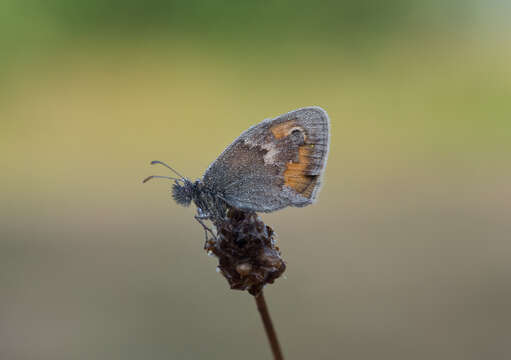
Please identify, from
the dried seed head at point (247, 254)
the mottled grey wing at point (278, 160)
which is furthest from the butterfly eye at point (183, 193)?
the dried seed head at point (247, 254)

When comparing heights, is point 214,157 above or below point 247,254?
above

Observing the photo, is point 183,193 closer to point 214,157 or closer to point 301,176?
point 301,176

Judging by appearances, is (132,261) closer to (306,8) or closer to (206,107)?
(206,107)

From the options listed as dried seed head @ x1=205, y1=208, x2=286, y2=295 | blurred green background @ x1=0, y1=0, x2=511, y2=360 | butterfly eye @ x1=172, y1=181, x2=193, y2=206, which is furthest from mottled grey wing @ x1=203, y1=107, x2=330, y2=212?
blurred green background @ x1=0, y1=0, x2=511, y2=360

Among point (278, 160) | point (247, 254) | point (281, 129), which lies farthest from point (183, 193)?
point (247, 254)

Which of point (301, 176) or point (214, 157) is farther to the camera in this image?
point (214, 157)
